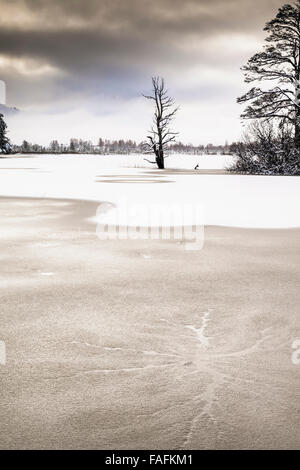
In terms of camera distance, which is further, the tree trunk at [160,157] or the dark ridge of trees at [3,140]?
the dark ridge of trees at [3,140]

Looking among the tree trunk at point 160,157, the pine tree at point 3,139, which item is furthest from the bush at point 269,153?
the pine tree at point 3,139

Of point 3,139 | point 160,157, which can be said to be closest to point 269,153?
point 160,157

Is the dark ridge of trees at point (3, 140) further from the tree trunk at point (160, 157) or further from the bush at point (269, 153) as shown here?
the bush at point (269, 153)

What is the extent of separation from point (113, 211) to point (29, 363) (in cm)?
1072

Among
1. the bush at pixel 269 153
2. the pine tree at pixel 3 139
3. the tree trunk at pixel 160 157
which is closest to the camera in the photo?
the bush at pixel 269 153

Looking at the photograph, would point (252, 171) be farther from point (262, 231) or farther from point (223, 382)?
point (223, 382)

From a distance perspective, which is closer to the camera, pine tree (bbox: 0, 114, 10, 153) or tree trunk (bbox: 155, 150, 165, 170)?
tree trunk (bbox: 155, 150, 165, 170)

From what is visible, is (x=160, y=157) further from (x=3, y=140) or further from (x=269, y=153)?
(x=3, y=140)

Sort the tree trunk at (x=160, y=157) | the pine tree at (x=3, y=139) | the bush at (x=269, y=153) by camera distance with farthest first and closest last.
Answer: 1. the pine tree at (x=3, y=139)
2. the tree trunk at (x=160, y=157)
3. the bush at (x=269, y=153)

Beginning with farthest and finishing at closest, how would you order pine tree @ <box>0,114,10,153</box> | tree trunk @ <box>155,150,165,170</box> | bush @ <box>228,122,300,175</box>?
1. pine tree @ <box>0,114,10,153</box>
2. tree trunk @ <box>155,150,165,170</box>
3. bush @ <box>228,122,300,175</box>

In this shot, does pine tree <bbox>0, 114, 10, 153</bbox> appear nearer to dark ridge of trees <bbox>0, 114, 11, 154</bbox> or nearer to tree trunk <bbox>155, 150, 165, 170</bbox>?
dark ridge of trees <bbox>0, 114, 11, 154</bbox>

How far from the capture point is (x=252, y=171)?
37438mm

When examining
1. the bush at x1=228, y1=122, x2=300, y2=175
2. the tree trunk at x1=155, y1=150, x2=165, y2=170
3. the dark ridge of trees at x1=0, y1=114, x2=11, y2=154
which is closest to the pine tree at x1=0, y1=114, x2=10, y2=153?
the dark ridge of trees at x1=0, y1=114, x2=11, y2=154
